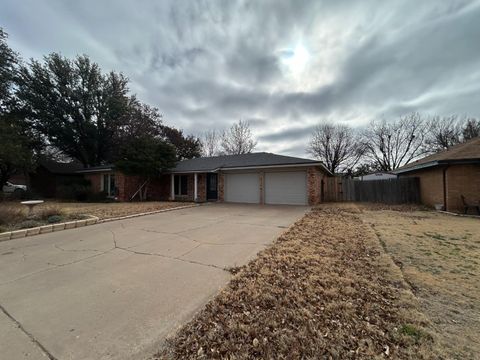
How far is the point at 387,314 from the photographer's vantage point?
2.45m

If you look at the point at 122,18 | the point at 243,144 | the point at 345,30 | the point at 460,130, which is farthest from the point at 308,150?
the point at 122,18

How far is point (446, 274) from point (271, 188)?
440 inches

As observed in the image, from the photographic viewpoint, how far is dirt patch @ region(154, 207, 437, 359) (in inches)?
76.6

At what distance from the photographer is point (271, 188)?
14656 millimetres

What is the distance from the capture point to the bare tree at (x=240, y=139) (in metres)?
32.0

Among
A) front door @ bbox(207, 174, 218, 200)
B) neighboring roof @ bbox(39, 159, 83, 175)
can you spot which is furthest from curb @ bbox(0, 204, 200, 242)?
neighboring roof @ bbox(39, 159, 83, 175)

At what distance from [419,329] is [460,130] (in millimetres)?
37008

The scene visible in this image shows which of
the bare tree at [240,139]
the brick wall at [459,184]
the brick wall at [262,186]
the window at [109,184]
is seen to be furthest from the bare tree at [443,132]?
the window at [109,184]

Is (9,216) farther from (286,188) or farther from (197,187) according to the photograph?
(286,188)

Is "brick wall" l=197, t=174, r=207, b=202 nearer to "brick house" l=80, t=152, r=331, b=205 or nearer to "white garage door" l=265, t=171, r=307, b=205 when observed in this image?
"brick house" l=80, t=152, r=331, b=205

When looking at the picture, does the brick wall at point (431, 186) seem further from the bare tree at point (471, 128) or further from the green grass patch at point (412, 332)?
the bare tree at point (471, 128)

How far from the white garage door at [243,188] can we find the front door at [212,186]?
3.25ft

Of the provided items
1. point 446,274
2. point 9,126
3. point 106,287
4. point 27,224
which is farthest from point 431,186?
point 9,126

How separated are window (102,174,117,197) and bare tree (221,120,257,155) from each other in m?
17.1
